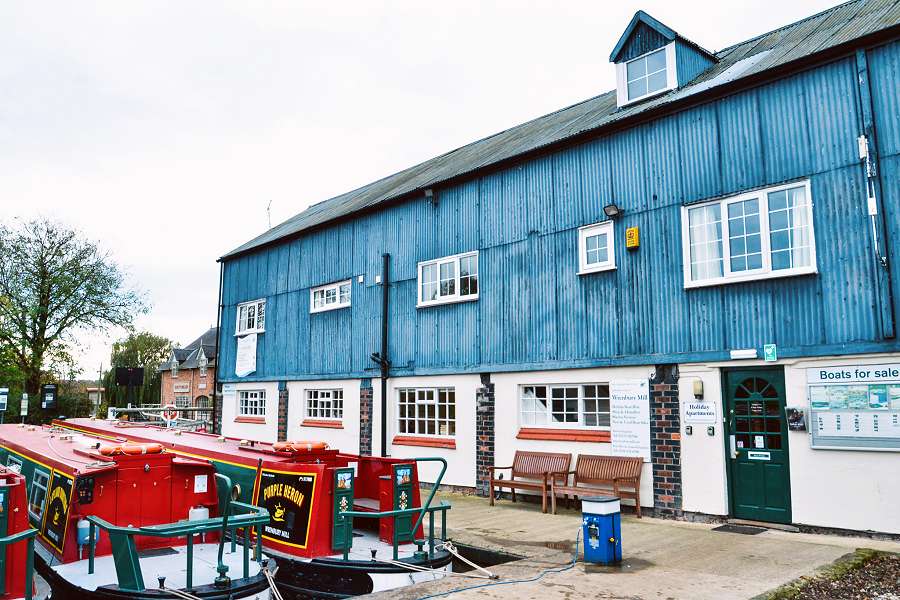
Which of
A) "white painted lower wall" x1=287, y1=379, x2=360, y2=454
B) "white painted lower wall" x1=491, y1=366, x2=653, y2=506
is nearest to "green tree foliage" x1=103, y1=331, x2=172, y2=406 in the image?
"white painted lower wall" x1=287, y1=379, x2=360, y2=454

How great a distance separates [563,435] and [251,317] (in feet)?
40.8

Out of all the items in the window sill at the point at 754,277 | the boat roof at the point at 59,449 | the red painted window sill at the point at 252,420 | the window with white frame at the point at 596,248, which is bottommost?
the red painted window sill at the point at 252,420

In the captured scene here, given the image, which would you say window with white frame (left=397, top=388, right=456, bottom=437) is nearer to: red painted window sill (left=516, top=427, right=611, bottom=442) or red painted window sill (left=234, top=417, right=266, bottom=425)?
red painted window sill (left=516, top=427, right=611, bottom=442)

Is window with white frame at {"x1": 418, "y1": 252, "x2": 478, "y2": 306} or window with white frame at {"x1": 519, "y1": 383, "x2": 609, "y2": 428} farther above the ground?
window with white frame at {"x1": 418, "y1": 252, "x2": 478, "y2": 306}

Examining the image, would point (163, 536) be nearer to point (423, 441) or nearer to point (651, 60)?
point (423, 441)

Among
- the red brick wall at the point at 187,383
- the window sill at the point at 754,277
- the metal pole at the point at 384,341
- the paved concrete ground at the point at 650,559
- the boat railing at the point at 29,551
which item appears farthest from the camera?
the red brick wall at the point at 187,383

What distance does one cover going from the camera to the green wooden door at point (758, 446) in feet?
31.0

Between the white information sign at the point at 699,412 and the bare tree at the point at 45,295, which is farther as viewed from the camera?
the bare tree at the point at 45,295

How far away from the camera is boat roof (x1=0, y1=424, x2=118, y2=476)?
7645mm

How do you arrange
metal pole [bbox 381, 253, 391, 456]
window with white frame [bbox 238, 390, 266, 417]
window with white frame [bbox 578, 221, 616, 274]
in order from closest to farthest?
window with white frame [bbox 578, 221, 616, 274] < metal pole [bbox 381, 253, 391, 456] < window with white frame [bbox 238, 390, 266, 417]

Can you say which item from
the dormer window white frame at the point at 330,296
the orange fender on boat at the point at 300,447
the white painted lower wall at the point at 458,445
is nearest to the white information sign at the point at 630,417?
the white painted lower wall at the point at 458,445

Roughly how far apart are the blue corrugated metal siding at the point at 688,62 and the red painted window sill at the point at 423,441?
800 centimetres

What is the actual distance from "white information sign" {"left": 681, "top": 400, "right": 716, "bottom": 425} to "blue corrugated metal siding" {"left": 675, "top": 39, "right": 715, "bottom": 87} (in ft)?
18.6

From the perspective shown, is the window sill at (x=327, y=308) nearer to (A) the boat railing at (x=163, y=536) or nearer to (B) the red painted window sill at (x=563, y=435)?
(B) the red painted window sill at (x=563, y=435)
